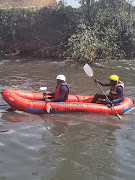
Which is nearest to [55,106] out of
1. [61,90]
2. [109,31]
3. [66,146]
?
[61,90]

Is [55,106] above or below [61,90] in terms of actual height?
below

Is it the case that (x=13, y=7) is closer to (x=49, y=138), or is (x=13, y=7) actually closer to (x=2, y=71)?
(x=2, y=71)

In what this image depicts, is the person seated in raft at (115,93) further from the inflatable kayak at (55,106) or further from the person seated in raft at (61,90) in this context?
the person seated in raft at (61,90)

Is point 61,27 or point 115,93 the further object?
point 61,27

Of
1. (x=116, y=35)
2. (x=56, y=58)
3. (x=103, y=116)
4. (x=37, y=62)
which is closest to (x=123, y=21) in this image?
(x=116, y=35)

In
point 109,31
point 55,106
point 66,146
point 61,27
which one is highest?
point 61,27

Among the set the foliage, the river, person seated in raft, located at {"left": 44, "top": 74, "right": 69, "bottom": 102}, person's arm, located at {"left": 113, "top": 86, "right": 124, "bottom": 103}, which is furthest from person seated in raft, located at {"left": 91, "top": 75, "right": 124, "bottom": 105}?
the foliage

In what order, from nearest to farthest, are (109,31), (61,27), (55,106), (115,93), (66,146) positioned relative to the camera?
(66,146) < (55,106) < (115,93) < (109,31) < (61,27)

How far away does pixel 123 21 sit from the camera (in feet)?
52.2

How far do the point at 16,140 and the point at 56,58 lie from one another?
11.7 meters

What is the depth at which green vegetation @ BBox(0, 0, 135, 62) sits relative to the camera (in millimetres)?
15586

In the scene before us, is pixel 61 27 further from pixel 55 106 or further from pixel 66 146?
pixel 66 146

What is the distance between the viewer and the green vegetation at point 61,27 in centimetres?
1559

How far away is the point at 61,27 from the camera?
56.1 ft
